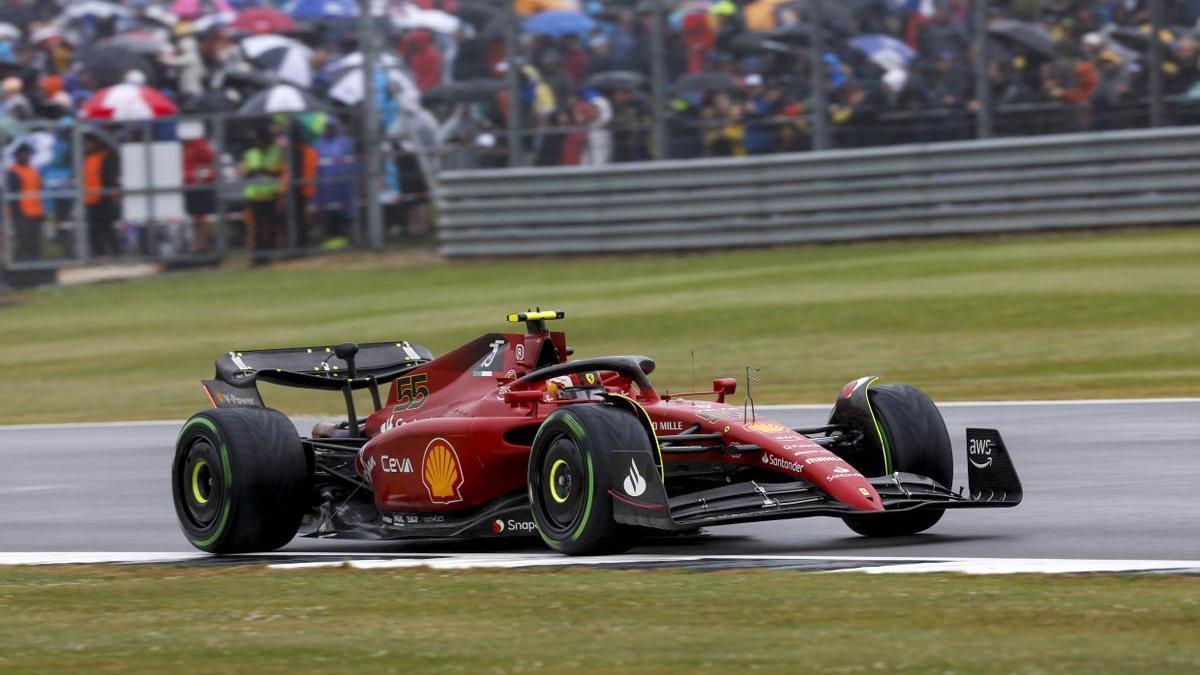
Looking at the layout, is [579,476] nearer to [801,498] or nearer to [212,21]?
[801,498]

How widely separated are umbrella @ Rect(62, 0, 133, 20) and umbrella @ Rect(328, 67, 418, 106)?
11.8 feet

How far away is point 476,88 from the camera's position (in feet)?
92.0

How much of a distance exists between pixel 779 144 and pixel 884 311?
554cm

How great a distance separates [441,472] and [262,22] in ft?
71.4

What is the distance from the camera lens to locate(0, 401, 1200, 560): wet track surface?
8914mm

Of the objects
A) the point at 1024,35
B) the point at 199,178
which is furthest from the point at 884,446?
the point at 199,178

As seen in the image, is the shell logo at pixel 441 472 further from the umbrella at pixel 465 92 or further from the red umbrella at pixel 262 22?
the red umbrella at pixel 262 22

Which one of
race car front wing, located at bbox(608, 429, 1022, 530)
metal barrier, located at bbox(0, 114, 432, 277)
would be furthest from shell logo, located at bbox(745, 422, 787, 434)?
metal barrier, located at bbox(0, 114, 432, 277)

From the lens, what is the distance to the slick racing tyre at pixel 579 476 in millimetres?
8500

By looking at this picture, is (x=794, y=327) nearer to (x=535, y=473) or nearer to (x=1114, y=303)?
(x=1114, y=303)

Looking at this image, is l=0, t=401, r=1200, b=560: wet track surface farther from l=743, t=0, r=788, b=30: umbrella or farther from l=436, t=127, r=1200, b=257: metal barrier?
l=743, t=0, r=788, b=30: umbrella

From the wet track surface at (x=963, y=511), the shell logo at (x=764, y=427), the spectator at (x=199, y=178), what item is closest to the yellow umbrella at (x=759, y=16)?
the spectator at (x=199, y=178)

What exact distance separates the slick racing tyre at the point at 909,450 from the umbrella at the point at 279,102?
21280 millimetres

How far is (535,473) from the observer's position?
887cm
